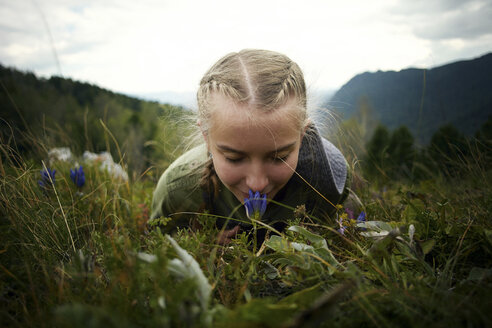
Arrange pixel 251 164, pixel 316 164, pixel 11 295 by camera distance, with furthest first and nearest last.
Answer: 1. pixel 316 164
2. pixel 251 164
3. pixel 11 295

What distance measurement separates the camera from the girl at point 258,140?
1756 mm

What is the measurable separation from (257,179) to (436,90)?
12.5 feet

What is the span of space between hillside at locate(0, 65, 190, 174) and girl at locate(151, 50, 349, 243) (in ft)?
2.24

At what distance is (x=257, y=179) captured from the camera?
178 centimetres

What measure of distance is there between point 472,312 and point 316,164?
1689 millimetres

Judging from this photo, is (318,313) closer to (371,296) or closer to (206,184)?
(371,296)

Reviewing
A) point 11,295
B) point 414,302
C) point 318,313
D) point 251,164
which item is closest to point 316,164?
point 251,164

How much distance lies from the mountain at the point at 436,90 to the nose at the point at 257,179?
115 centimetres

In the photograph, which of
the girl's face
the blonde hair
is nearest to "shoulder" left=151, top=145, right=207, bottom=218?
the blonde hair

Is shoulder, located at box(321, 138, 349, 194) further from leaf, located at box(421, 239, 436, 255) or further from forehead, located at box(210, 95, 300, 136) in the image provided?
leaf, located at box(421, 239, 436, 255)

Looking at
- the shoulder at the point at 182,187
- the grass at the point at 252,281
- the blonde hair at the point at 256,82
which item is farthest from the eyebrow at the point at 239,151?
the shoulder at the point at 182,187

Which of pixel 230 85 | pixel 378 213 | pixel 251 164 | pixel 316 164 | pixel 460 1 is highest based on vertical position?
pixel 460 1

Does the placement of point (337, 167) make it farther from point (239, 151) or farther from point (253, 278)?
point (253, 278)

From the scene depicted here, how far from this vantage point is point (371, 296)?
1.02 meters
